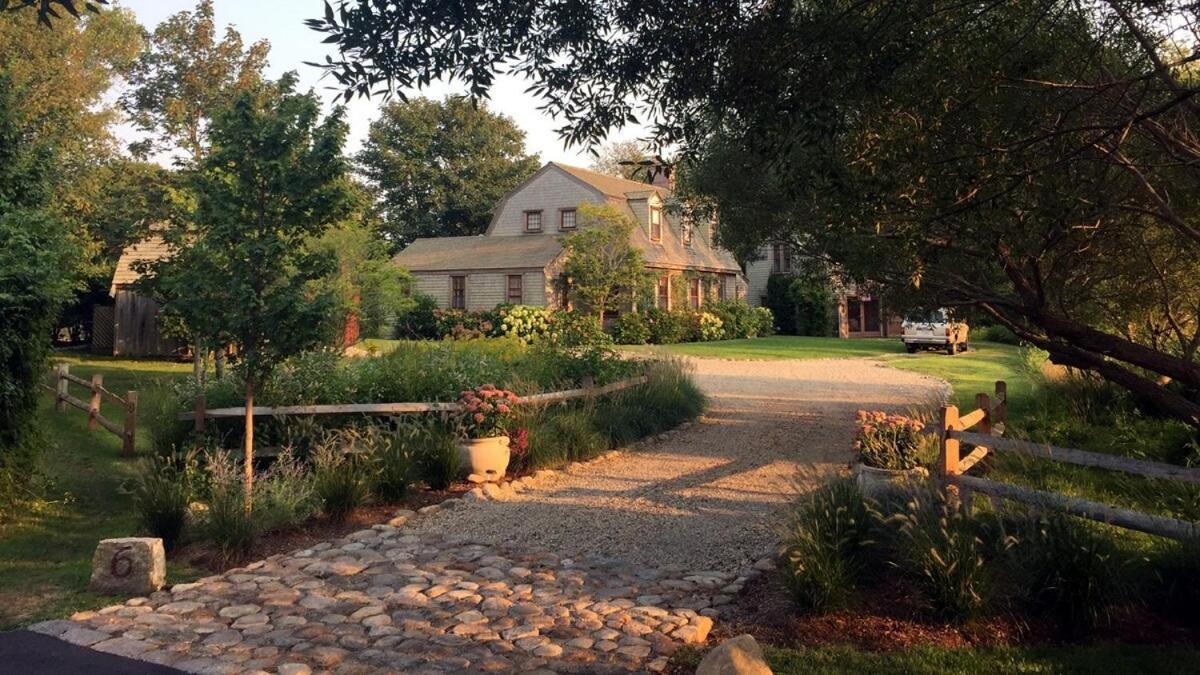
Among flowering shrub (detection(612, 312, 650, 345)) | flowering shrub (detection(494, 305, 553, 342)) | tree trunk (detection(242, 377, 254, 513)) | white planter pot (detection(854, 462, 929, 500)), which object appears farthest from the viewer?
flowering shrub (detection(612, 312, 650, 345))

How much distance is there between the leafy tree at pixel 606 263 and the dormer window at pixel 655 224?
456 cm

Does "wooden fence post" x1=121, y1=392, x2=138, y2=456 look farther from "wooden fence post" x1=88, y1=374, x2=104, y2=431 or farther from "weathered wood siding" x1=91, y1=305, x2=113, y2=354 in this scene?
"weathered wood siding" x1=91, y1=305, x2=113, y2=354

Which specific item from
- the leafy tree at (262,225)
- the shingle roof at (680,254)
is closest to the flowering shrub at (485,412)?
the leafy tree at (262,225)

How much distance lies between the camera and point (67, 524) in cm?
905

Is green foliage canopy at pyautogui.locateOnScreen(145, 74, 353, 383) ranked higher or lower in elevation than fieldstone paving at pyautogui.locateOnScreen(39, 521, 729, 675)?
higher

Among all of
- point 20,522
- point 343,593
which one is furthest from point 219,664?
point 20,522

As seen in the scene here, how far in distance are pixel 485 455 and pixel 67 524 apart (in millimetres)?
4544

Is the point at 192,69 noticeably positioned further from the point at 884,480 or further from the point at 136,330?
the point at 884,480

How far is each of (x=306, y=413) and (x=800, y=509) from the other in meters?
6.04

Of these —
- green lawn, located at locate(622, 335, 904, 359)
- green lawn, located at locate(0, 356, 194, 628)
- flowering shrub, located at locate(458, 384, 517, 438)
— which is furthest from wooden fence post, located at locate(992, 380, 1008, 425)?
green lawn, located at locate(622, 335, 904, 359)

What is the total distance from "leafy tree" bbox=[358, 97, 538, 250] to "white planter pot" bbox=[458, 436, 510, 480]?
46.9m

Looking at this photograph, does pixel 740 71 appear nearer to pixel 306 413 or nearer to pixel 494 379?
pixel 306 413

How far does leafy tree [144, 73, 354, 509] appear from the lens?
8.14m

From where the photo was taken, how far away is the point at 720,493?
373 inches
